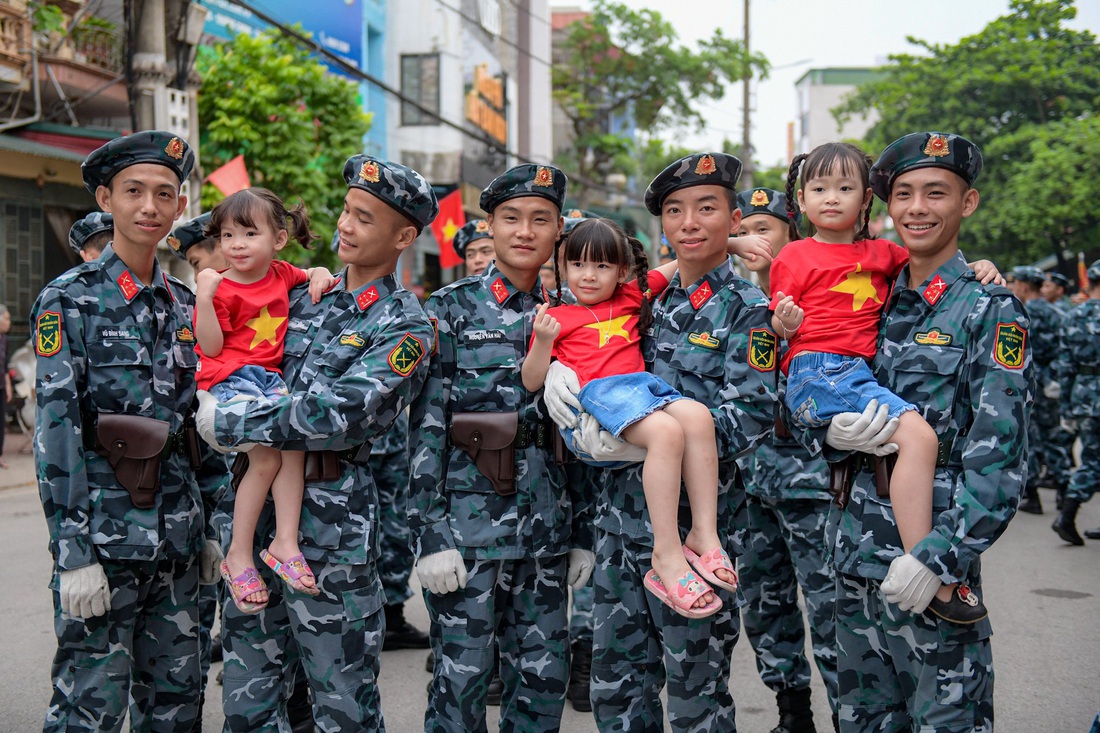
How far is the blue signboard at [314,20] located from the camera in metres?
14.6

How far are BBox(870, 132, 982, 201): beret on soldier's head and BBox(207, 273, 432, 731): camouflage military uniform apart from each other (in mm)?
1578

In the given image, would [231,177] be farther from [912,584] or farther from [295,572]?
[912,584]

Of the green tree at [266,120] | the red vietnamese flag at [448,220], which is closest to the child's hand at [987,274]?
the green tree at [266,120]

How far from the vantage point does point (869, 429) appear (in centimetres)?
273

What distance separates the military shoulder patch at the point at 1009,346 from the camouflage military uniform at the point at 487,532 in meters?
1.46

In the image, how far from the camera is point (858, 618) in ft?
9.63

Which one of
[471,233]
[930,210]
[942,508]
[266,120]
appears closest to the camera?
[942,508]

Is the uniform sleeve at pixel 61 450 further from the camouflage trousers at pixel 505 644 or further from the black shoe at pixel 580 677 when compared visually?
the black shoe at pixel 580 677

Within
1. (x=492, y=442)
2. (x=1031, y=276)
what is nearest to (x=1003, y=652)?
(x=492, y=442)

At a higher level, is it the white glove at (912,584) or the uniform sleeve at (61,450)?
the uniform sleeve at (61,450)

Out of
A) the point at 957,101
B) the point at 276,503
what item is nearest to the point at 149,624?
the point at 276,503

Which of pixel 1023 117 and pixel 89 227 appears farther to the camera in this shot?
pixel 1023 117

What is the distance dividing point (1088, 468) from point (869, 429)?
593 cm

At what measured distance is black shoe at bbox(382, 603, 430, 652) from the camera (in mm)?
5270
